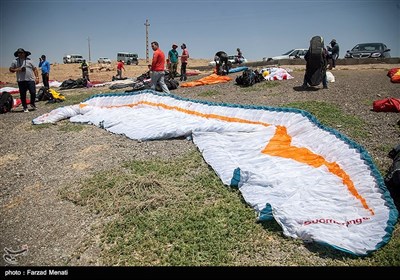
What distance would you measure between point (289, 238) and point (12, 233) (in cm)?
286

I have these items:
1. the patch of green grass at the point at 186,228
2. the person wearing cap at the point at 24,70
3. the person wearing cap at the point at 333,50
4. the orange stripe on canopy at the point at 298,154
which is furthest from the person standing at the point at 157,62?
the person wearing cap at the point at 333,50

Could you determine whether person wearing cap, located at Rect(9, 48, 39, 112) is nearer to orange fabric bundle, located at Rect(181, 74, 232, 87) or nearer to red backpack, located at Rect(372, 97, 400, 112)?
orange fabric bundle, located at Rect(181, 74, 232, 87)

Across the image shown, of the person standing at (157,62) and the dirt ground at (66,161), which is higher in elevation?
the person standing at (157,62)

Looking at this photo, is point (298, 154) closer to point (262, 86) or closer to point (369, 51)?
point (262, 86)

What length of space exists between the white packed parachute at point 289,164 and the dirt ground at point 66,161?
0.37m

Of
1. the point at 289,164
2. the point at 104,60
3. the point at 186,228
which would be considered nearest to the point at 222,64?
the point at 289,164

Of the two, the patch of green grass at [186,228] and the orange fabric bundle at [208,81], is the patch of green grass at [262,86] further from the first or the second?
the patch of green grass at [186,228]

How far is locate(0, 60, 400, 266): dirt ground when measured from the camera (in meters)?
2.78

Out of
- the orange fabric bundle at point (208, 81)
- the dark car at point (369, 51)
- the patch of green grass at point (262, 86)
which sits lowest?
the patch of green grass at point (262, 86)

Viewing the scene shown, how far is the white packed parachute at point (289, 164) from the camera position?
107 inches

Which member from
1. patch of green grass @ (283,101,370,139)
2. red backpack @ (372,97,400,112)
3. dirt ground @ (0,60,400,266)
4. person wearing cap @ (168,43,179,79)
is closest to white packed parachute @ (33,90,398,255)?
dirt ground @ (0,60,400,266)
